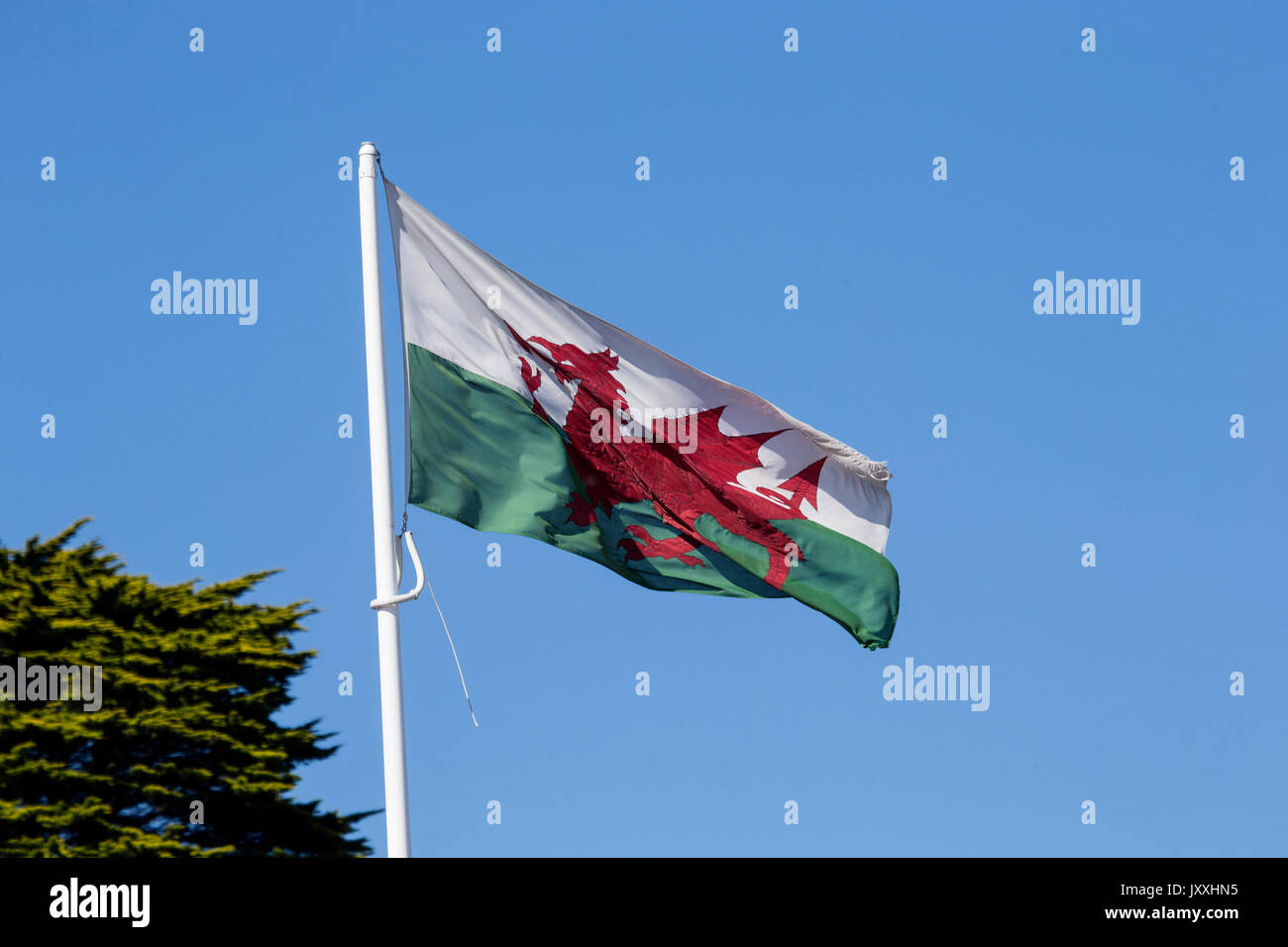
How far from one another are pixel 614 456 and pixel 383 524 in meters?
3.22

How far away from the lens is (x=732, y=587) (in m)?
19.3

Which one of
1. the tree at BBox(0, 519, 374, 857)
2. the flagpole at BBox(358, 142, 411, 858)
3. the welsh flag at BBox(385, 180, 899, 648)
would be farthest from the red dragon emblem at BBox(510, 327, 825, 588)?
the tree at BBox(0, 519, 374, 857)

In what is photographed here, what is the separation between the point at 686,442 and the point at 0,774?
337 inches

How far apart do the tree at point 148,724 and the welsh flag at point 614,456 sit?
216 inches

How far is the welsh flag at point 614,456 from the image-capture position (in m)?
17.8

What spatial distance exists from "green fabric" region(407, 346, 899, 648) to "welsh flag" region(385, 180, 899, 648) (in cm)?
1

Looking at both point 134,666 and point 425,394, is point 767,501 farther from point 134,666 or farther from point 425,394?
point 134,666

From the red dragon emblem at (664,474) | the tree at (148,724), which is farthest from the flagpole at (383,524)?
the tree at (148,724)

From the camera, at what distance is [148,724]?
21.0m

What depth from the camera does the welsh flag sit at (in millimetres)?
17766

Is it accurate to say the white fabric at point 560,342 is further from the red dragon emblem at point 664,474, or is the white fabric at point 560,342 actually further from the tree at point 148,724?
the tree at point 148,724

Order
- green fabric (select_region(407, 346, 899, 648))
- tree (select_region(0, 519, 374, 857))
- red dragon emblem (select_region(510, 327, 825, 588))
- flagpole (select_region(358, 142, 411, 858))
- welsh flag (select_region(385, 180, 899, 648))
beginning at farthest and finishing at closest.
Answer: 1. tree (select_region(0, 519, 374, 857))
2. red dragon emblem (select_region(510, 327, 825, 588))
3. welsh flag (select_region(385, 180, 899, 648))
4. green fabric (select_region(407, 346, 899, 648))
5. flagpole (select_region(358, 142, 411, 858))

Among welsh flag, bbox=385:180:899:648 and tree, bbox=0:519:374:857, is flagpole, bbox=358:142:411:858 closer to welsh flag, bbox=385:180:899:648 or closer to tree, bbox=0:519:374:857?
welsh flag, bbox=385:180:899:648
